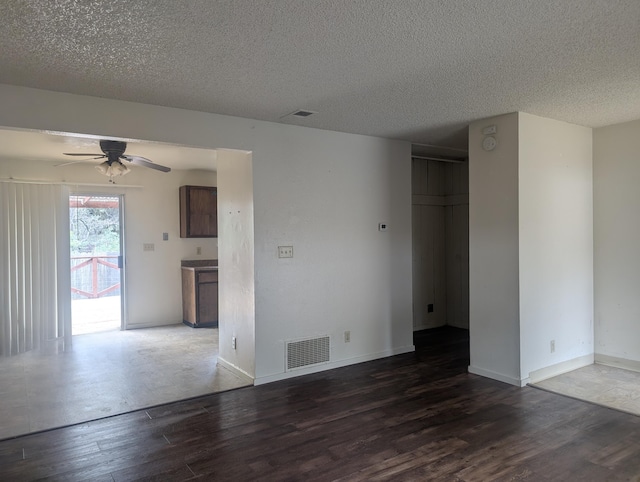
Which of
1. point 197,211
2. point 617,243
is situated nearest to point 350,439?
point 617,243

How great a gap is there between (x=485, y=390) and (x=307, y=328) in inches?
66.4

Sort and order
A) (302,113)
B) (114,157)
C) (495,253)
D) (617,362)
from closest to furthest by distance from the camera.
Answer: (302,113)
(495,253)
(617,362)
(114,157)

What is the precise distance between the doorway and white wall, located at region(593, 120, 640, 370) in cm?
613

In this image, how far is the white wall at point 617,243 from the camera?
434 cm

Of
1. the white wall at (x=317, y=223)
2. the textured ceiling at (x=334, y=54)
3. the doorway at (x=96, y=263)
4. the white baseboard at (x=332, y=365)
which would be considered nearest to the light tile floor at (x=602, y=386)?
the white baseboard at (x=332, y=365)

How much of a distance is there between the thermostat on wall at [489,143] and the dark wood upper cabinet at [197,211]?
4374 millimetres

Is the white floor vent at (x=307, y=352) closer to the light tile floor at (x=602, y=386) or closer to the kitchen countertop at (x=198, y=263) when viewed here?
the light tile floor at (x=602, y=386)

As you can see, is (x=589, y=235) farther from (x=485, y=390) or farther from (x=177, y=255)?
(x=177, y=255)

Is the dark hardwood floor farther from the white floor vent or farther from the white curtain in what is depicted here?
the white curtain

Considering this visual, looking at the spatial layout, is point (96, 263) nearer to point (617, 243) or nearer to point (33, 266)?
point (33, 266)

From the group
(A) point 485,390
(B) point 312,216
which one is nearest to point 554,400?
(A) point 485,390

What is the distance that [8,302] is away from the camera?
17.7ft

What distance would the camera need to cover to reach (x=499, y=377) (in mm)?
4082

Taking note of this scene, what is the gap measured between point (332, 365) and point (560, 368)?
86.1 inches
